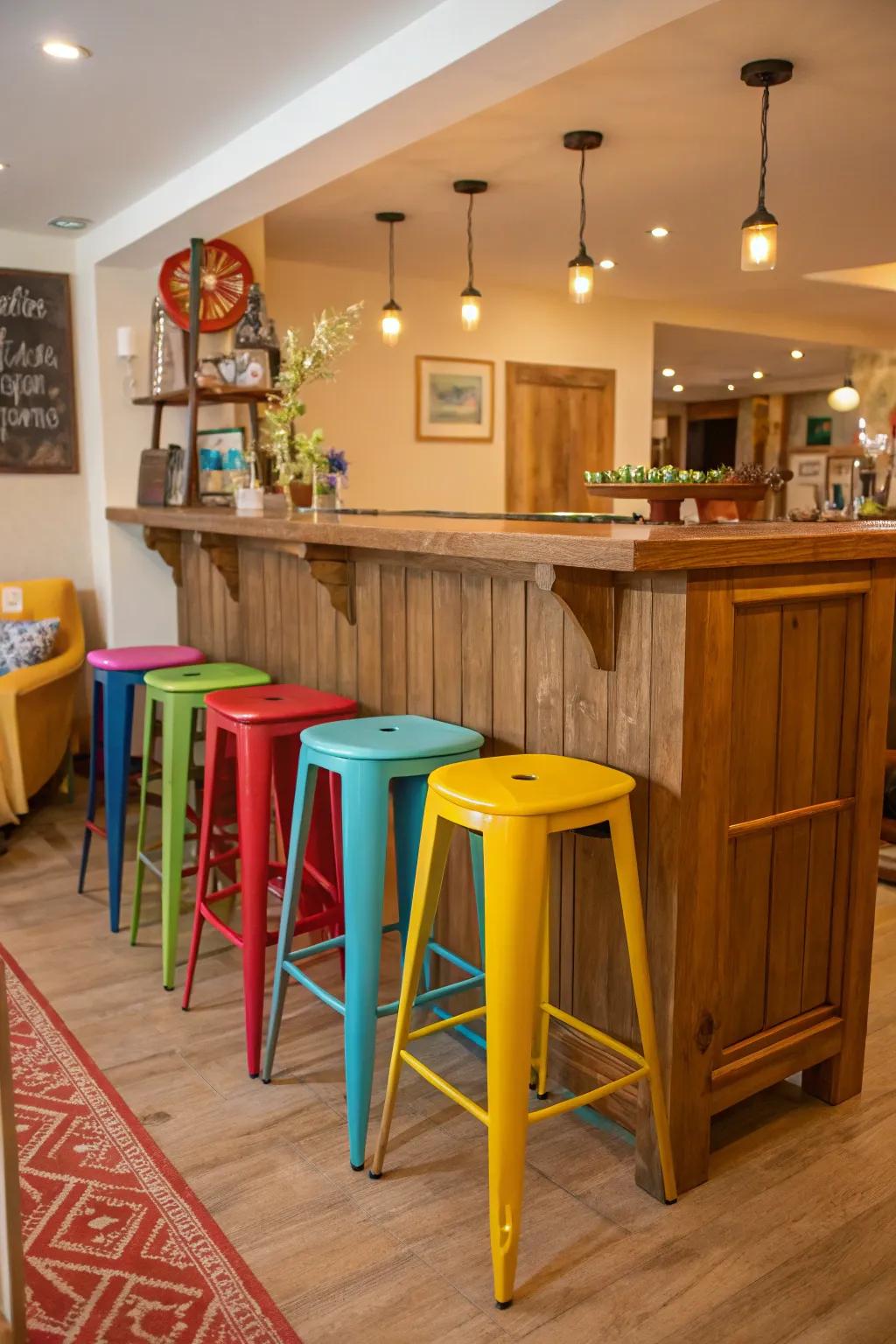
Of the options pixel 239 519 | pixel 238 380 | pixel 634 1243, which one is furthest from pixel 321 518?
pixel 634 1243

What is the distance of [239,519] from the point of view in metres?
3.13

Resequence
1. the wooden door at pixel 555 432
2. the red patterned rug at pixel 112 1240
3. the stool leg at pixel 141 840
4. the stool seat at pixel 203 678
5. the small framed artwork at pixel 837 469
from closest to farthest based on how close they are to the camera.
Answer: the red patterned rug at pixel 112 1240, the stool seat at pixel 203 678, the stool leg at pixel 141 840, the wooden door at pixel 555 432, the small framed artwork at pixel 837 469

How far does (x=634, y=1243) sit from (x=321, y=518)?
6.48ft

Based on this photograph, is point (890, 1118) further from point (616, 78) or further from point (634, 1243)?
point (616, 78)

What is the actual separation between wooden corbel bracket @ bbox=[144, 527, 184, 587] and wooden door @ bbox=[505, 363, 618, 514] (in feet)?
11.3

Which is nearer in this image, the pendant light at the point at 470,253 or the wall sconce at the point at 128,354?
the wall sconce at the point at 128,354

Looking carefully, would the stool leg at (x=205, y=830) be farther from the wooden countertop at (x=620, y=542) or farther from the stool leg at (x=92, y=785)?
the stool leg at (x=92, y=785)

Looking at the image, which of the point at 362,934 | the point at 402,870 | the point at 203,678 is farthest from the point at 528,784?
the point at 203,678

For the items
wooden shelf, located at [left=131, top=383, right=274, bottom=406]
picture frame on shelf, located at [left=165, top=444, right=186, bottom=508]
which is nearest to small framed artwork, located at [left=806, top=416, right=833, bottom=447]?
wooden shelf, located at [left=131, top=383, right=274, bottom=406]

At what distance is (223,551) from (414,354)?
11.4 feet

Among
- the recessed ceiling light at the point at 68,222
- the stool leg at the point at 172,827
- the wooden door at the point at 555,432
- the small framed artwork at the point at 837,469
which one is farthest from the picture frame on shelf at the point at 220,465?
the small framed artwork at the point at 837,469

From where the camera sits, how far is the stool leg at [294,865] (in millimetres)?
2273

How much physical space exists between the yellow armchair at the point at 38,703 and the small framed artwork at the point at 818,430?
1131cm

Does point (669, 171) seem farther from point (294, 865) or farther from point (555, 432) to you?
point (294, 865)
